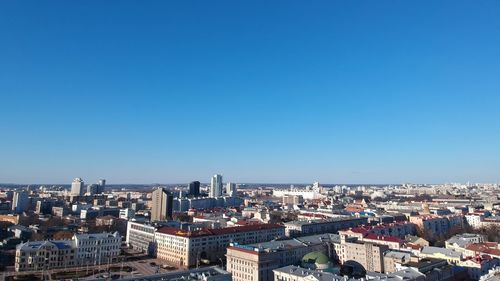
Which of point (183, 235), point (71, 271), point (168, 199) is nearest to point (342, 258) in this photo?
point (183, 235)

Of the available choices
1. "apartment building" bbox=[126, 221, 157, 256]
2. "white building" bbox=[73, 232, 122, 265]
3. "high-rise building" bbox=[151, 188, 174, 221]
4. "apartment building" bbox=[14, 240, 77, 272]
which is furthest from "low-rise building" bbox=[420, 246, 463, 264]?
"high-rise building" bbox=[151, 188, 174, 221]

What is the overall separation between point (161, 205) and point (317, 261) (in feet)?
243

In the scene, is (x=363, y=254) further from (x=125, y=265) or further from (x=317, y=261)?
(x=125, y=265)

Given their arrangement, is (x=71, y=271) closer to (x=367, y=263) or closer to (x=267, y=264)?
(x=267, y=264)

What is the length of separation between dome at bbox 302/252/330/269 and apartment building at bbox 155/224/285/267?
56.9ft

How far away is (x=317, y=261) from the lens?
48375mm

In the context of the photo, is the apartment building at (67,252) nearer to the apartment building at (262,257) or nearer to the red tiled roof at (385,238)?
the apartment building at (262,257)

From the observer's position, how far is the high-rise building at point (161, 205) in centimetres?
11275

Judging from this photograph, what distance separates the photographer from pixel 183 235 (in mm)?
63219

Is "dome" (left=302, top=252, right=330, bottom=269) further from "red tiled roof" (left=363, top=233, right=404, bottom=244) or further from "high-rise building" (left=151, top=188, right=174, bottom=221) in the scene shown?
"high-rise building" (left=151, top=188, right=174, bottom=221)

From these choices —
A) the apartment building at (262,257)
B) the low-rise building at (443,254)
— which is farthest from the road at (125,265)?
the low-rise building at (443,254)

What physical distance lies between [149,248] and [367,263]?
37.2 m

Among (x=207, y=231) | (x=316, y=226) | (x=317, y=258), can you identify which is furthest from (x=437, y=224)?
(x=207, y=231)

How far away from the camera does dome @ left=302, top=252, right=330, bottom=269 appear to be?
4766cm
